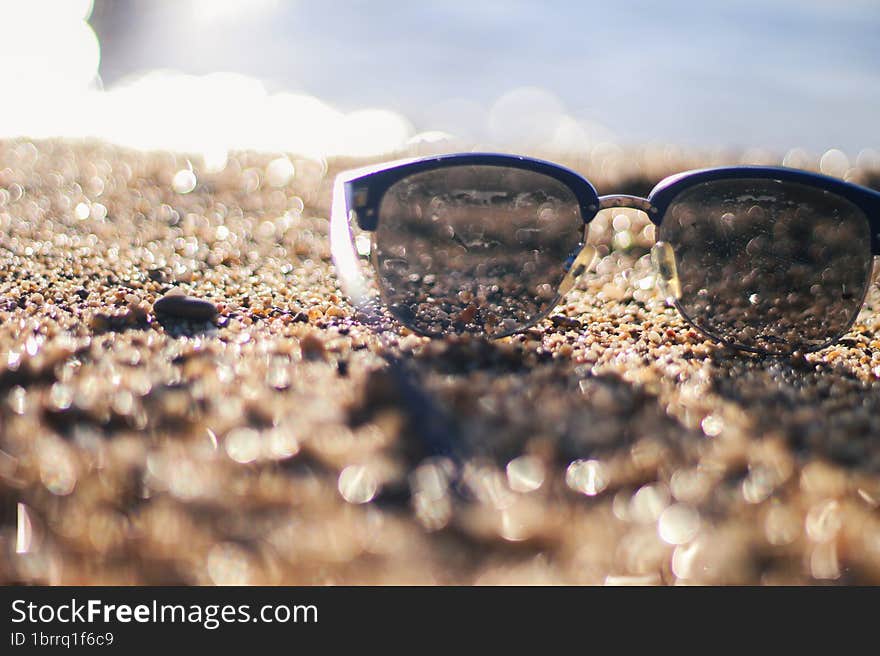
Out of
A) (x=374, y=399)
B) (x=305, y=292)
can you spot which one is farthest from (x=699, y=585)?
(x=305, y=292)

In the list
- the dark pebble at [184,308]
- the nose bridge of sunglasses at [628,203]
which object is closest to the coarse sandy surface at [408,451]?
the dark pebble at [184,308]

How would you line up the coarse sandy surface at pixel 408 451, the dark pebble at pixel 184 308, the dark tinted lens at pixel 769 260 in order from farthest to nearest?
the dark tinted lens at pixel 769 260 < the dark pebble at pixel 184 308 < the coarse sandy surface at pixel 408 451

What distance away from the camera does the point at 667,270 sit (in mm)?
2125

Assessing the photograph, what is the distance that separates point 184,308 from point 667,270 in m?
1.24

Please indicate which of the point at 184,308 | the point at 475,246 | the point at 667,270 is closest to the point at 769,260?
the point at 667,270

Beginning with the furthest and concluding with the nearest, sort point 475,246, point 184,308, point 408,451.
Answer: point 475,246
point 184,308
point 408,451

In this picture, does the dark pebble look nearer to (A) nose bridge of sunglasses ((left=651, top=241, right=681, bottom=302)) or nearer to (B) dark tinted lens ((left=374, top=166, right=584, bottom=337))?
(B) dark tinted lens ((left=374, top=166, right=584, bottom=337))

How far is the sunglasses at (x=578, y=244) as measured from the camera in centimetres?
201

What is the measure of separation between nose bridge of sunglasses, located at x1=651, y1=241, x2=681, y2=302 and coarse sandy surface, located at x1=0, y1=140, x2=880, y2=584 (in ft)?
0.39

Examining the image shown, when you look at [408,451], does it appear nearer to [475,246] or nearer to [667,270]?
[475,246]

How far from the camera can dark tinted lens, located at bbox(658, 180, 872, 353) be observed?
2035 mm

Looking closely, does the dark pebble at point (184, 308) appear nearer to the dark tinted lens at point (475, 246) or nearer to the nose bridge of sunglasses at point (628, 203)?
the dark tinted lens at point (475, 246)

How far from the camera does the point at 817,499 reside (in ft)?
3.44
